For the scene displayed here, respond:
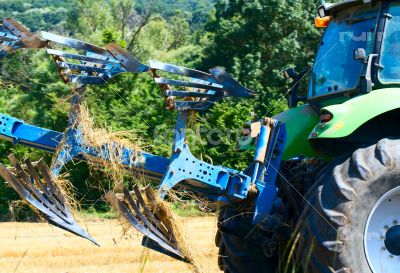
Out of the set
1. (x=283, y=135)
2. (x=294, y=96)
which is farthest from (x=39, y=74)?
(x=283, y=135)

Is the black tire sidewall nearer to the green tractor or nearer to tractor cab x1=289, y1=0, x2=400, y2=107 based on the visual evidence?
the green tractor

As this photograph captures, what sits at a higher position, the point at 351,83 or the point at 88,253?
the point at 351,83

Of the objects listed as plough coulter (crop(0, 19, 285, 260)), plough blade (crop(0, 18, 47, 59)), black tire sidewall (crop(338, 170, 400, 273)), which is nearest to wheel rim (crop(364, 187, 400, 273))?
black tire sidewall (crop(338, 170, 400, 273))

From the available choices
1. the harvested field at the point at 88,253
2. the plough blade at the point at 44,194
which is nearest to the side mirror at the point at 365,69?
the harvested field at the point at 88,253

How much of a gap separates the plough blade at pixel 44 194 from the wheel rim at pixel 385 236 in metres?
1.98

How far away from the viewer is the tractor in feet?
16.0

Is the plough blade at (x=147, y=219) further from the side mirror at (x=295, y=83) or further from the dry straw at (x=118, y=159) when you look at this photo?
the side mirror at (x=295, y=83)

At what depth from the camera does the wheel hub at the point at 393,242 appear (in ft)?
16.7

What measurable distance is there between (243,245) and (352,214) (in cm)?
142

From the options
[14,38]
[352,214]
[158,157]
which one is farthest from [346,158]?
[14,38]

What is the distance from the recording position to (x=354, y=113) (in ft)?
16.5

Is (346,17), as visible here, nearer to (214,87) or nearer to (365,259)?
(214,87)

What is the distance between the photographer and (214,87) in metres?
5.45

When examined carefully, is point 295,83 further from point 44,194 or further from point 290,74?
point 44,194
